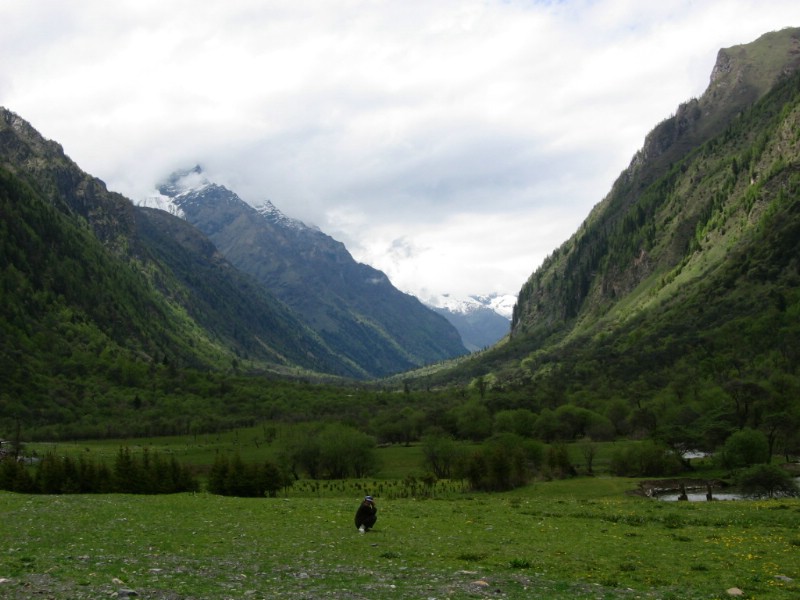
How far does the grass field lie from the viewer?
22.8m

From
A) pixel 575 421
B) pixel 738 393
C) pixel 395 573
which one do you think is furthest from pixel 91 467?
pixel 575 421

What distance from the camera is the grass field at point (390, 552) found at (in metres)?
22.8

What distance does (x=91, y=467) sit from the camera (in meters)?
72.8

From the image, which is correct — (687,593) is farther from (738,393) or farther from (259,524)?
(738,393)

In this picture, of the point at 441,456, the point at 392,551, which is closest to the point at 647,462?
the point at 441,456

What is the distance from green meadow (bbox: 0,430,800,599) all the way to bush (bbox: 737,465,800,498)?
31.8 meters

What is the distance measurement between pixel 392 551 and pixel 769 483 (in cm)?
6739

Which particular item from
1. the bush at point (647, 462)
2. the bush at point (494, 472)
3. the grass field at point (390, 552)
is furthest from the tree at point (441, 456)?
the grass field at point (390, 552)

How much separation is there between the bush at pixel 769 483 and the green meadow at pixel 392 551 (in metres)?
31.8

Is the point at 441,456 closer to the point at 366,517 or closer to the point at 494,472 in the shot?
the point at 494,472

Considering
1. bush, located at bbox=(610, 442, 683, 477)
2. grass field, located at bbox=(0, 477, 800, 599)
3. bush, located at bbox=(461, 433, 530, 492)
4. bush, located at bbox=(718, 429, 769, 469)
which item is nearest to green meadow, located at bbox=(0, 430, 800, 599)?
grass field, located at bbox=(0, 477, 800, 599)

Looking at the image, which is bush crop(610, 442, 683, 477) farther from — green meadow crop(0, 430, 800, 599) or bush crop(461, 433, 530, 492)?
green meadow crop(0, 430, 800, 599)

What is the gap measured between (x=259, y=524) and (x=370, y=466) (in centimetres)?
10483

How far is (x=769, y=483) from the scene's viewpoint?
79.7 m
